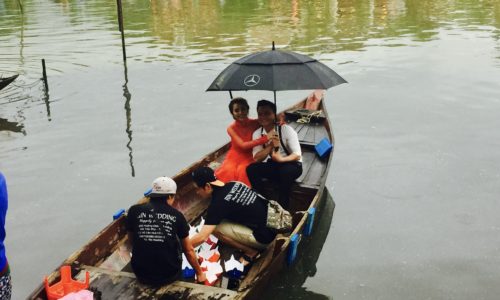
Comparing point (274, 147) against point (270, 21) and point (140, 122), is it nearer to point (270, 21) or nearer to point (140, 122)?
point (140, 122)

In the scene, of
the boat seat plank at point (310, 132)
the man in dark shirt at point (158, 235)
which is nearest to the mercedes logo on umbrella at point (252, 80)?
the man in dark shirt at point (158, 235)

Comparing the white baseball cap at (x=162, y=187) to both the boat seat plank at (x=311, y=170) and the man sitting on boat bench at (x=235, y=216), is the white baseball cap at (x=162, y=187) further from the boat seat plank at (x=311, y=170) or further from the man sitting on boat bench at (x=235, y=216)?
the boat seat plank at (x=311, y=170)

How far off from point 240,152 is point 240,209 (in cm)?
163

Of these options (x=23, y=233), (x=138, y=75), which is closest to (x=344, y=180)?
(x=23, y=233)

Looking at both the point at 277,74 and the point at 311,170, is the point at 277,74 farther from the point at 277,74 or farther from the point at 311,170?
the point at 311,170

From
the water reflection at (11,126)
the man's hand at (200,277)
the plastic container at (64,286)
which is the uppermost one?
the water reflection at (11,126)

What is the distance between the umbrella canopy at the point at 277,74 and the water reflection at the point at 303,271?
7.16ft

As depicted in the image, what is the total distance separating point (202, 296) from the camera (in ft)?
15.5

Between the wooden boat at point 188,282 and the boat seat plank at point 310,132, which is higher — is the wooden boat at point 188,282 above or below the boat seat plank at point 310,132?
below

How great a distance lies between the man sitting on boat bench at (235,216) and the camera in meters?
5.51

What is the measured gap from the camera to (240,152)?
713 centimetres

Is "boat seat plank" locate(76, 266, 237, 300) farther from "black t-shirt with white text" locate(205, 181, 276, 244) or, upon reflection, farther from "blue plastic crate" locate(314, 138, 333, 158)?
"blue plastic crate" locate(314, 138, 333, 158)

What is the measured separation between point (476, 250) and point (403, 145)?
167 inches

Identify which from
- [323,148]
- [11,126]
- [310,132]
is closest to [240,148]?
[323,148]
